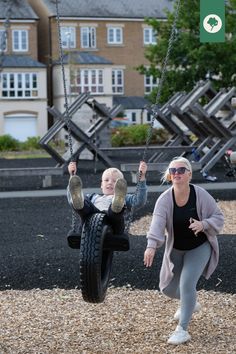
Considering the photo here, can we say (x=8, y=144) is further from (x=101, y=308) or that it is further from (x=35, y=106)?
(x=101, y=308)

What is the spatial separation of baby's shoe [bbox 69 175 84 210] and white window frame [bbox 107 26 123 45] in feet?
196

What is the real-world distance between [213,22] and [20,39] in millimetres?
33935

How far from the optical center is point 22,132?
60.0m

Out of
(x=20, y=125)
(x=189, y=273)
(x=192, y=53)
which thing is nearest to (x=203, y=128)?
(x=189, y=273)

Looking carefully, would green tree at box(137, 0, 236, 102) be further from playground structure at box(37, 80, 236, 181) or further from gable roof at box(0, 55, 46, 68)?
gable roof at box(0, 55, 46, 68)

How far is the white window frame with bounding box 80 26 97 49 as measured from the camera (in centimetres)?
6344

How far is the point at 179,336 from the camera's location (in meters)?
5.92

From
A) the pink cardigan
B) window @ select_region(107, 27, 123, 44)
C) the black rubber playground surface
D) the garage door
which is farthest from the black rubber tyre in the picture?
window @ select_region(107, 27, 123, 44)

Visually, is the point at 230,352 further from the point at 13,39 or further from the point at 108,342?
the point at 13,39

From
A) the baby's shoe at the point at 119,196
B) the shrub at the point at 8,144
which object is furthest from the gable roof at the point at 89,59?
the baby's shoe at the point at 119,196

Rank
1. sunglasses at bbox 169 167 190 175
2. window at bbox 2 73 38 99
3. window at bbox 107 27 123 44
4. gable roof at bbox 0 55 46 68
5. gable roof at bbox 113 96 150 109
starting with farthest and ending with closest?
window at bbox 107 27 123 44, gable roof at bbox 113 96 150 109, window at bbox 2 73 38 99, gable roof at bbox 0 55 46 68, sunglasses at bbox 169 167 190 175

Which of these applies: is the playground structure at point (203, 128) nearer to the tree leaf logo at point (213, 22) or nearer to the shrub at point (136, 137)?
the tree leaf logo at point (213, 22)

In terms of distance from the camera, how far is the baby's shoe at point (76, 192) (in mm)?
5586

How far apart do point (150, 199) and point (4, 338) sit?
9.11 meters
